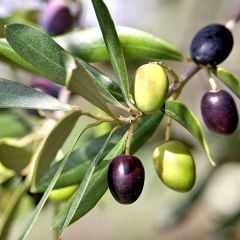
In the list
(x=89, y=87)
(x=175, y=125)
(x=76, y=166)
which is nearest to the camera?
(x=89, y=87)

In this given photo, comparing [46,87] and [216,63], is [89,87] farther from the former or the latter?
[46,87]

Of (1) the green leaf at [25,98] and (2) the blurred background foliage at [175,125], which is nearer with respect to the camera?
(1) the green leaf at [25,98]

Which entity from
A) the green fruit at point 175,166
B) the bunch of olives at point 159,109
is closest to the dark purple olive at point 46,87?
the bunch of olives at point 159,109

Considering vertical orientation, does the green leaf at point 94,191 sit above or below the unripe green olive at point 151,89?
below

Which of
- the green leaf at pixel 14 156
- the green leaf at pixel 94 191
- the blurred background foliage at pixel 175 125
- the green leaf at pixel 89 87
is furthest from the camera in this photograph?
the blurred background foliage at pixel 175 125

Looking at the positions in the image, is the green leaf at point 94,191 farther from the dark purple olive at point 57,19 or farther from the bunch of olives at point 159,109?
the dark purple olive at point 57,19

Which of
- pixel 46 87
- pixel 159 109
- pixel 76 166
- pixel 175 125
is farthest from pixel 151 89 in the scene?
pixel 175 125
